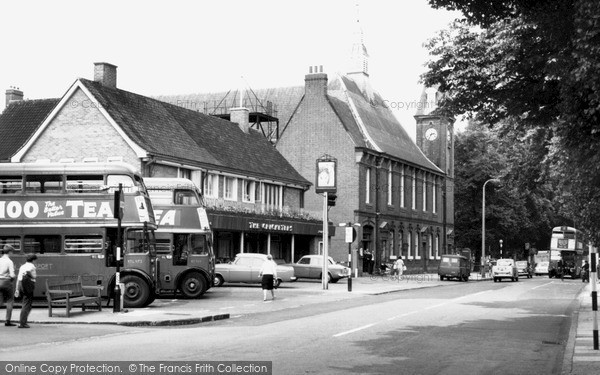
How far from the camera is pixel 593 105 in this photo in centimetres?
1121

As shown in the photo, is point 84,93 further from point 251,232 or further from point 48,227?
point 48,227

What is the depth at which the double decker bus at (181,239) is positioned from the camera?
101ft

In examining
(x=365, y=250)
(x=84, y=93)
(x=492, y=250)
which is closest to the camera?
(x=84, y=93)

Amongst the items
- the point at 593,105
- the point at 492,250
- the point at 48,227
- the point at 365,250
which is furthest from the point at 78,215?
the point at 492,250

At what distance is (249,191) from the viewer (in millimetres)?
49219

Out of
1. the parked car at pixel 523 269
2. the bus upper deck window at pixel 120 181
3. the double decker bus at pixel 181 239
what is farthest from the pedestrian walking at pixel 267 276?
the parked car at pixel 523 269

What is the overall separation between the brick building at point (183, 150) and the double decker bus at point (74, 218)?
12067mm

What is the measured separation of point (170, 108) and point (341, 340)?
3364cm

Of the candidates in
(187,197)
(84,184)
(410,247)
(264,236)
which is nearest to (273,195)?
(264,236)

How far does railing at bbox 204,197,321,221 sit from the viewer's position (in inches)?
1673

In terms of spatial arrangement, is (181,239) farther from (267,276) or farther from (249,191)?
(249,191)

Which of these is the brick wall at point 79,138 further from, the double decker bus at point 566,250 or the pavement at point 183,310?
the double decker bus at point 566,250

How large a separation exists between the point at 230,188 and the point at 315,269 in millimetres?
7049

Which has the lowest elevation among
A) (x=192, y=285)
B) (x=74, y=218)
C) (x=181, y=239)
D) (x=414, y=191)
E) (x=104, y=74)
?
(x=192, y=285)
